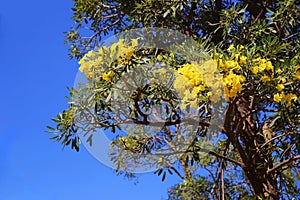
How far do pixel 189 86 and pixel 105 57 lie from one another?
585mm

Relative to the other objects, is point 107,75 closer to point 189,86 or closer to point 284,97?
point 189,86

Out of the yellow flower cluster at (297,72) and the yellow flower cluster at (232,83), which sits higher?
the yellow flower cluster at (297,72)

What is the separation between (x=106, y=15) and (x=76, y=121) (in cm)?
159

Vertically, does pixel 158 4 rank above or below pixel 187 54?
above

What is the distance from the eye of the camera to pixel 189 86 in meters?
2.07

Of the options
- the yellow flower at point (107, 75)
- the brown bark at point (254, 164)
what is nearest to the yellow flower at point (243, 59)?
the brown bark at point (254, 164)

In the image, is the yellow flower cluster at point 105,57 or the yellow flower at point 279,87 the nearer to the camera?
the yellow flower at point 279,87

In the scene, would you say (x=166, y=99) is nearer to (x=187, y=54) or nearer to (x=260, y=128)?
(x=187, y=54)

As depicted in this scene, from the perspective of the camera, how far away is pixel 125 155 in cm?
345

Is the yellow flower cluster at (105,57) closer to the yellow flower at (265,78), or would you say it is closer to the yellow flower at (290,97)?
the yellow flower at (265,78)

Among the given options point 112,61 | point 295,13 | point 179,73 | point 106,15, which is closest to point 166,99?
point 179,73

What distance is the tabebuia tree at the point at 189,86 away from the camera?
6.99 feet

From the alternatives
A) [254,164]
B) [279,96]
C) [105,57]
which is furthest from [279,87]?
[105,57]

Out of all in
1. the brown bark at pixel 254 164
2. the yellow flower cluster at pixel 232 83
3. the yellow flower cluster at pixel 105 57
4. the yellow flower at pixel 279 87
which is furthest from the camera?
the brown bark at pixel 254 164
